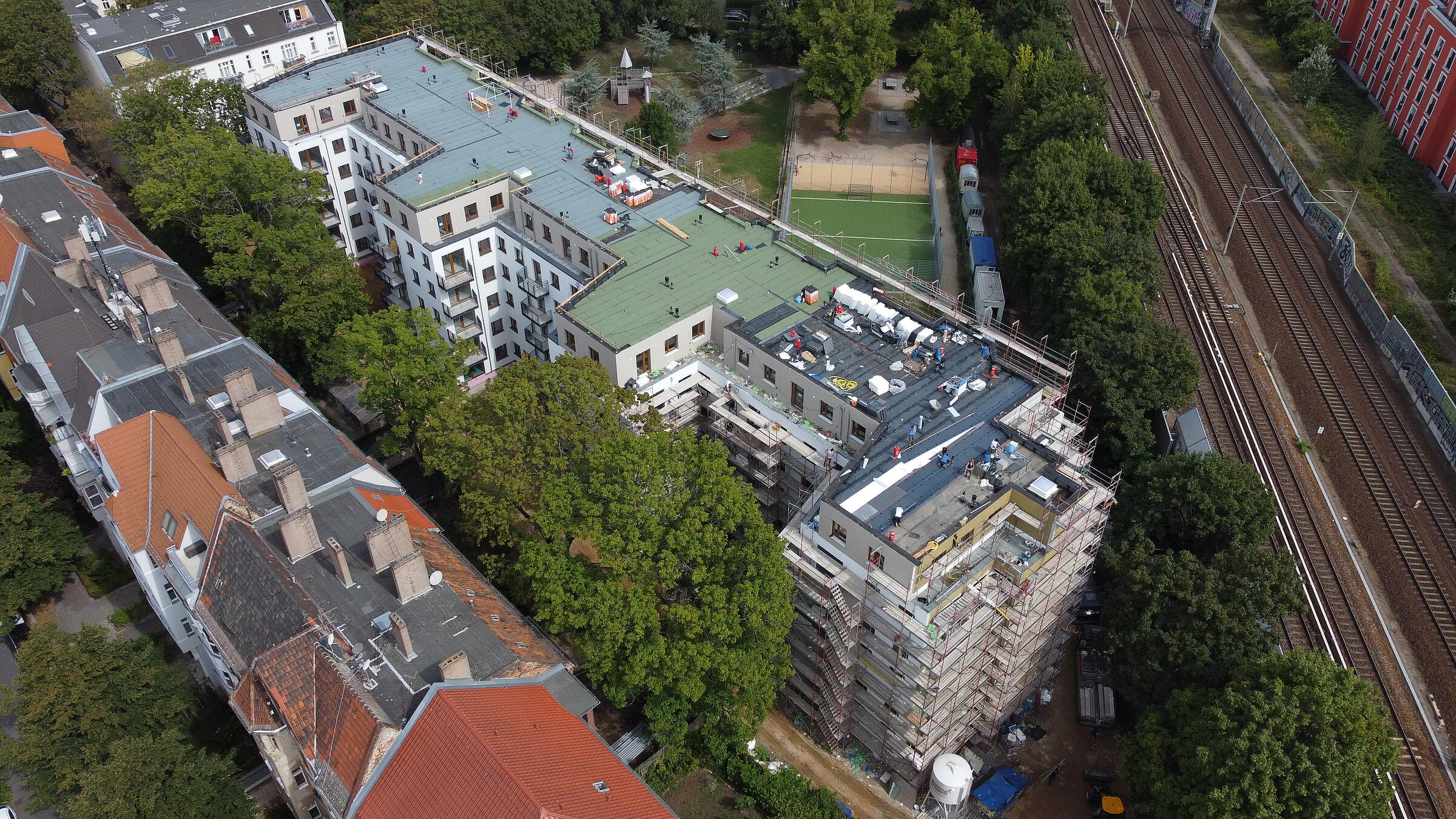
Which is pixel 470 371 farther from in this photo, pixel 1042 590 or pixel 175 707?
pixel 1042 590

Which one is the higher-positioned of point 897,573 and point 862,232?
point 897,573

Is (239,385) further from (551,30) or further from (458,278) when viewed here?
(551,30)

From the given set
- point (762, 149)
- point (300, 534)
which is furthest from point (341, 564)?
point (762, 149)

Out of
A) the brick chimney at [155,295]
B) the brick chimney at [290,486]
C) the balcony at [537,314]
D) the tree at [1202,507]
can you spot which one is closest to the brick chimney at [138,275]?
the brick chimney at [155,295]

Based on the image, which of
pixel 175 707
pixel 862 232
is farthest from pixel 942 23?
pixel 175 707

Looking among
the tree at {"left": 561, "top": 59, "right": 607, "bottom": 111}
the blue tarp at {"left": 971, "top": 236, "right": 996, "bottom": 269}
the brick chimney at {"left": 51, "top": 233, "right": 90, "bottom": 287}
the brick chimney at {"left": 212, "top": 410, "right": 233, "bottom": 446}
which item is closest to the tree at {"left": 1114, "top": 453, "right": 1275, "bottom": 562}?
the blue tarp at {"left": 971, "top": 236, "right": 996, "bottom": 269}

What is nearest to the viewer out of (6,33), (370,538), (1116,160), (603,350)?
(370,538)
